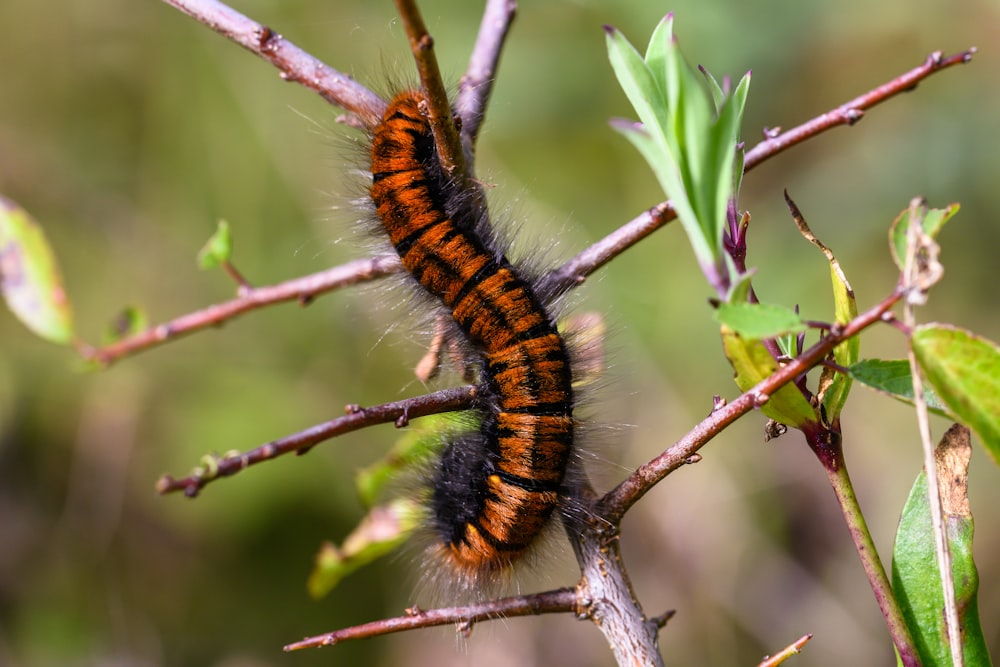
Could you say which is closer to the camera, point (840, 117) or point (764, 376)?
point (764, 376)

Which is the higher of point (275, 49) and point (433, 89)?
point (275, 49)

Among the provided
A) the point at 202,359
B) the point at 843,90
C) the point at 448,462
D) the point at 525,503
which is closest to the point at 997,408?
the point at 525,503

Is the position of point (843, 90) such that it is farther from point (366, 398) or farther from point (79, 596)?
point (79, 596)

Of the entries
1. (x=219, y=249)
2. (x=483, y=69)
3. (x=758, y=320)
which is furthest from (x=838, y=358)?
(x=483, y=69)

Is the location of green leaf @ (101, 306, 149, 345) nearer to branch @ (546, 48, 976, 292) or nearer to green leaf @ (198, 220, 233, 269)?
green leaf @ (198, 220, 233, 269)

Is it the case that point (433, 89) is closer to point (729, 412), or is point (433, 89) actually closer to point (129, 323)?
point (729, 412)

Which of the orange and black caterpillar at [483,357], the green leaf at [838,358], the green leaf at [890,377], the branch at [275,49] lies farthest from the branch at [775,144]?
the branch at [275,49]

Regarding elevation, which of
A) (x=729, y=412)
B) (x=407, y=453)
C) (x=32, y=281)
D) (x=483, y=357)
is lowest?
(x=729, y=412)
